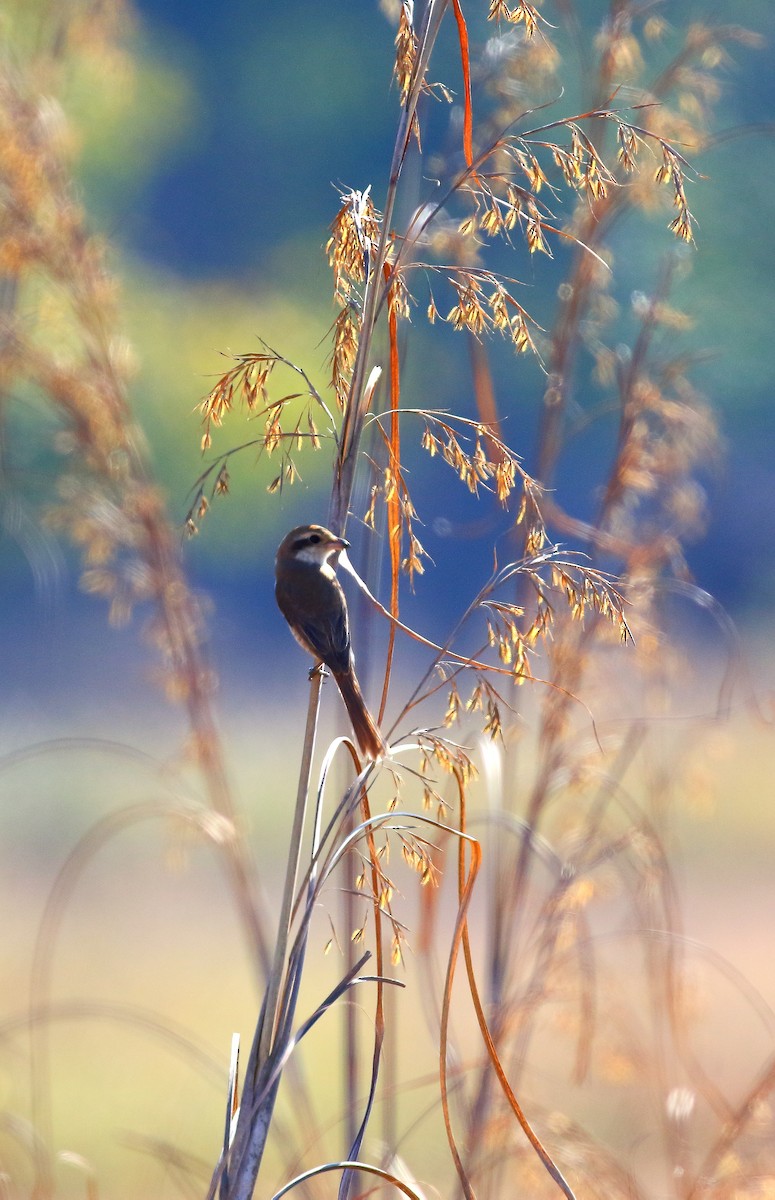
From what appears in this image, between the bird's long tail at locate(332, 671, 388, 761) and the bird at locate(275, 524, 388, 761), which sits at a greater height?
the bird at locate(275, 524, 388, 761)

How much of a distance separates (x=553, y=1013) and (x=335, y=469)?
2.82 feet

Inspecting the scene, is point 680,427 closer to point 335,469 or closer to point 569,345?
point 569,345

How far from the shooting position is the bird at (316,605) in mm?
749

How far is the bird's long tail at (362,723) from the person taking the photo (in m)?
0.59

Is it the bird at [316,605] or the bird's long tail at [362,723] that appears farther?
the bird at [316,605]

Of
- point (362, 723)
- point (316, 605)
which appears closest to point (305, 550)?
point (316, 605)

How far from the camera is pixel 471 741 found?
1037 mm

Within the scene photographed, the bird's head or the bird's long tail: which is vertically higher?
the bird's head

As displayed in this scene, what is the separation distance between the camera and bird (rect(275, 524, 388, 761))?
0.75m

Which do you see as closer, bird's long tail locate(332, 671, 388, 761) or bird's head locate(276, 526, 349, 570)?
bird's long tail locate(332, 671, 388, 761)

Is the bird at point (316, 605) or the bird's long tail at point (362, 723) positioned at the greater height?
the bird at point (316, 605)

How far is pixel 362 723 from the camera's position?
63 centimetres

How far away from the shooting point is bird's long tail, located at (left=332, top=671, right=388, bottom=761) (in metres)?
0.59

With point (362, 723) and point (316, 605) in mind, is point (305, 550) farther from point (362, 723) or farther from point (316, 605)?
point (362, 723)
